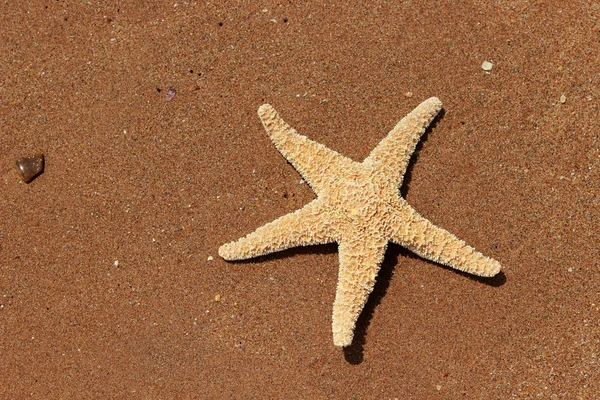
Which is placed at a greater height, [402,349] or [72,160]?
[72,160]

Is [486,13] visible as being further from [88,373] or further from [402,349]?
[88,373]

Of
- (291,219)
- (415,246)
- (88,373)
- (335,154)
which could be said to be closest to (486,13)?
(335,154)

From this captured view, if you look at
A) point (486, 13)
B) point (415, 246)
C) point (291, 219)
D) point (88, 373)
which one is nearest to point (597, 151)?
point (486, 13)

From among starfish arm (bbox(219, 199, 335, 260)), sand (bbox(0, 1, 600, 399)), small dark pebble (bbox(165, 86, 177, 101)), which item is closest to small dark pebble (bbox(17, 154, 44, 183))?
sand (bbox(0, 1, 600, 399))

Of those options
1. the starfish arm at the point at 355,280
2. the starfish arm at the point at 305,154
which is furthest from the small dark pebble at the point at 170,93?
the starfish arm at the point at 355,280

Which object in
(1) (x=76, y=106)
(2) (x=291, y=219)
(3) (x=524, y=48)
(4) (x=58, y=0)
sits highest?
(4) (x=58, y=0)

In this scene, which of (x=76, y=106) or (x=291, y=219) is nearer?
(x=291, y=219)

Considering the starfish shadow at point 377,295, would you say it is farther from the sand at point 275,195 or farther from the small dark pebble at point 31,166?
the small dark pebble at point 31,166
